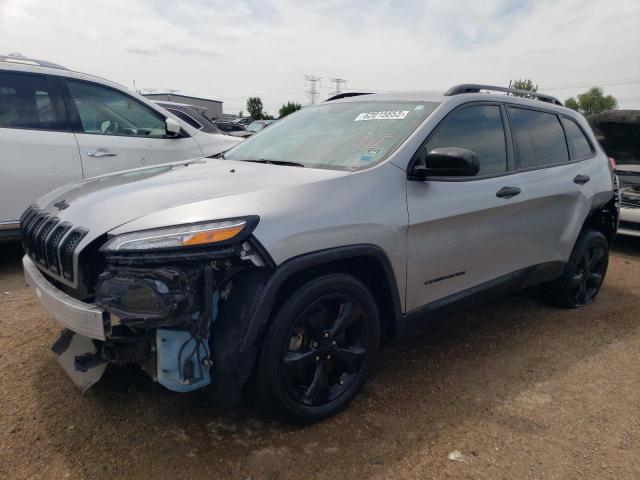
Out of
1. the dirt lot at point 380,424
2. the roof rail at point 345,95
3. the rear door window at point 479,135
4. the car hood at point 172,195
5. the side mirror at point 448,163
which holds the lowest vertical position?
the dirt lot at point 380,424

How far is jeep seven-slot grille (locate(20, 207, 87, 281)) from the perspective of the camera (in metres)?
2.26

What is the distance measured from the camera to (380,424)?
2.59 m

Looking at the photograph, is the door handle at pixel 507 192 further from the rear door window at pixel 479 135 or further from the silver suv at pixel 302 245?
the rear door window at pixel 479 135

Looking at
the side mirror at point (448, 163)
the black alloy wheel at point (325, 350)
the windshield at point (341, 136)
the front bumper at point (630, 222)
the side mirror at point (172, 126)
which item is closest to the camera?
the black alloy wheel at point (325, 350)

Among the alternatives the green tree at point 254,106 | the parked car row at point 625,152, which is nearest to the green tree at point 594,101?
the green tree at point 254,106

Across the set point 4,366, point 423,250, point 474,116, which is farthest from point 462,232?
point 4,366

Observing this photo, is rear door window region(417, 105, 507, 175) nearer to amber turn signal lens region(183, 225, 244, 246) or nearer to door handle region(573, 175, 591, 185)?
door handle region(573, 175, 591, 185)

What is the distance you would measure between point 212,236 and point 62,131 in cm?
339

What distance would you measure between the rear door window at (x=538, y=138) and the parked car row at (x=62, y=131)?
3.37 meters

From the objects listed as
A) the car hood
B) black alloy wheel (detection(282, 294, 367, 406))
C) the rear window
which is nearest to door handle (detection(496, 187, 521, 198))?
the rear window

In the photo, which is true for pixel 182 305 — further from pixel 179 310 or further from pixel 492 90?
pixel 492 90

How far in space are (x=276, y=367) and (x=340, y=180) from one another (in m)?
0.95

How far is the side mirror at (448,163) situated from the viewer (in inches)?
104

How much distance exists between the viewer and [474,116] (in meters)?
3.30
